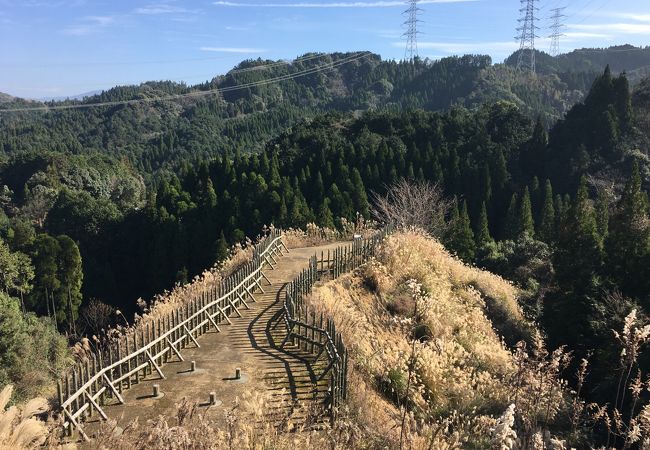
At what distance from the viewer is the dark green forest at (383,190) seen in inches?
885

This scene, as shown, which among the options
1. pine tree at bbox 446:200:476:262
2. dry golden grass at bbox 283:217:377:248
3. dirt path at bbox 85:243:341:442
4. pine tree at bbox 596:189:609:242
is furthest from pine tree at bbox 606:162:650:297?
dirt path at bbox 85:243:341:442

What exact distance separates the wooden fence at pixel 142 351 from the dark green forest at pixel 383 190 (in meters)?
9.73

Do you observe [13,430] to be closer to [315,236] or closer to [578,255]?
[315,236]

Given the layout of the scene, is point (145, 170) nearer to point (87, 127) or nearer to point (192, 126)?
point (192, 126)

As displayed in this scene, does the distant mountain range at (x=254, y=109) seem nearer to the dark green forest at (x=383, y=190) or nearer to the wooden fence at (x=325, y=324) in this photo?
the dark green forest at (x=383, y=190)

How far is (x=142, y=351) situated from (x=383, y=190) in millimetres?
43678

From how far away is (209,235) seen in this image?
47719 millimetres

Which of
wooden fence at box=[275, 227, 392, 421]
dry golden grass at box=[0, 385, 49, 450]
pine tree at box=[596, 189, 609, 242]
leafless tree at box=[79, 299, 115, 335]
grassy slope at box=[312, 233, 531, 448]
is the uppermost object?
A: dry golden grass at box=[0, 385, 49, 450]

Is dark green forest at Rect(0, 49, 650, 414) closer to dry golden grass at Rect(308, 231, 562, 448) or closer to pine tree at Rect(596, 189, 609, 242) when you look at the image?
pine tree at Rect(596, 189, 609, 242)

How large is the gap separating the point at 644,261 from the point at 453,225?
1816 cm

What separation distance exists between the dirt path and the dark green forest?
1055 cm

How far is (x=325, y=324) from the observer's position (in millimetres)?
10438

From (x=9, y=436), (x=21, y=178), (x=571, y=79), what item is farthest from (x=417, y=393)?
(x=571, y=79)

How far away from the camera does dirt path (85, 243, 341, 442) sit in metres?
7.91
